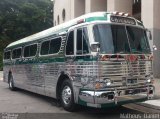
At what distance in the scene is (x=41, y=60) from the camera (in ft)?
41.9

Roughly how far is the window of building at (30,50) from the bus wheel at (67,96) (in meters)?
3.51

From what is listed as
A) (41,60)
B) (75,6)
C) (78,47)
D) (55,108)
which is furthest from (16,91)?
(75,6)

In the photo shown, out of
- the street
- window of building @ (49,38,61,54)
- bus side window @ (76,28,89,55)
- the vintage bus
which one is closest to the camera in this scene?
the vintage bus

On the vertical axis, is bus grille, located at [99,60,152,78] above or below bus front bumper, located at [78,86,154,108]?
above

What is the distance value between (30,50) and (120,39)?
5.88m

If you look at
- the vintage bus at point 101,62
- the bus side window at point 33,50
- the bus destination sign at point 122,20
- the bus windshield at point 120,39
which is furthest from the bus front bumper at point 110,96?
the bus side window at point 33,50

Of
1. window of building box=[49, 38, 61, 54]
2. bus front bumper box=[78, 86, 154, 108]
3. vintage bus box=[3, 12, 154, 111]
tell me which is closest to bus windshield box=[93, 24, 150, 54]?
vintage bus box=[3, 12, 154, 111]

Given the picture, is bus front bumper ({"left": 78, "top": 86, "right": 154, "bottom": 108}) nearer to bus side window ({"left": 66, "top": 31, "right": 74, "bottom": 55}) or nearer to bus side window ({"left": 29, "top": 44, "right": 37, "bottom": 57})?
bus side window ({"left": 66, "top": 31, "right": 74, "bottom": 55})

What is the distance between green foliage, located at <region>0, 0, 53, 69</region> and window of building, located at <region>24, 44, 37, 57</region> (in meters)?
39.8

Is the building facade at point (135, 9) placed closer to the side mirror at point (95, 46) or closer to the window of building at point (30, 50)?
the side mirror at point (95, 46)

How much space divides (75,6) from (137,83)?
79.8 ft

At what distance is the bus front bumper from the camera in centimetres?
887

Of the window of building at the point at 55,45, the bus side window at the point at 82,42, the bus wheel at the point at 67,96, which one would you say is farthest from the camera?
the window of building at the point at 55,45

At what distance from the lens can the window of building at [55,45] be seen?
11188 mm
